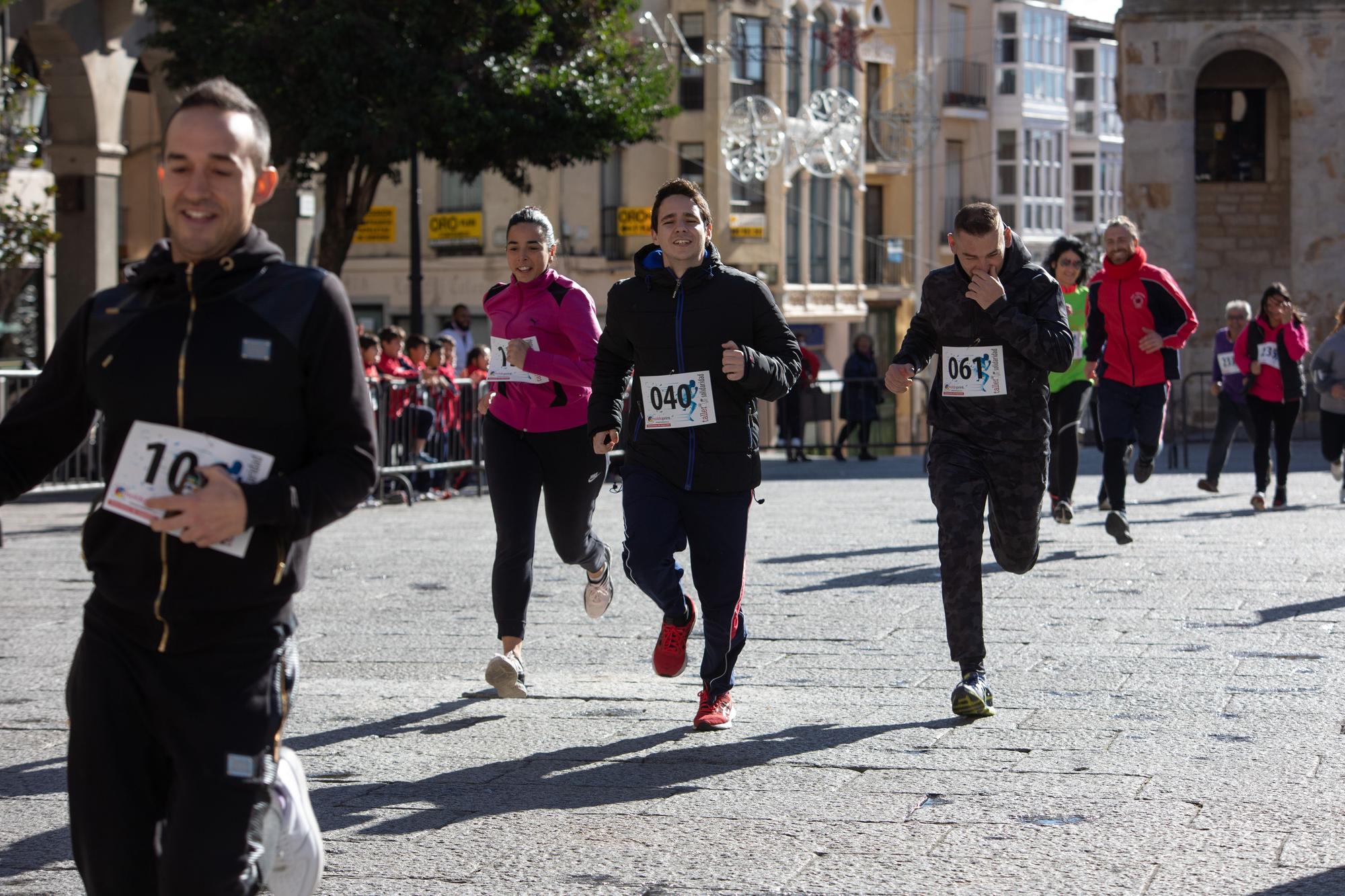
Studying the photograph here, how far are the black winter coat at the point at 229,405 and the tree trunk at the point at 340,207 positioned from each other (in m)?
20.4

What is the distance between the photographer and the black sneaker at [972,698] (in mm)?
7117

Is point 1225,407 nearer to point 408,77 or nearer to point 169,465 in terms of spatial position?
point 408,77

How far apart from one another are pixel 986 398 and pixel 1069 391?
6340 millimetres

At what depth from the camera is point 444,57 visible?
77.0ft

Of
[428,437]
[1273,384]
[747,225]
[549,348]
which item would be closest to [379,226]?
[747,225]

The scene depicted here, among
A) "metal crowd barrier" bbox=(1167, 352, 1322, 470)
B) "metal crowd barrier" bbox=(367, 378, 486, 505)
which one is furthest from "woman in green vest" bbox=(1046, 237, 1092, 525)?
"metal crowd barrier" bbox=(1167, 352, 1322, 470)

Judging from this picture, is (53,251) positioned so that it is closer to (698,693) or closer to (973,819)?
(698,693)

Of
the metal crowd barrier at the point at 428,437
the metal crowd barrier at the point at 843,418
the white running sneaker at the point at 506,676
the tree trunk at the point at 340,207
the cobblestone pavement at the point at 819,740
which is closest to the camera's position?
the cobblestone pavement at the point at 819,740

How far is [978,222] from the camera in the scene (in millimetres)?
7527

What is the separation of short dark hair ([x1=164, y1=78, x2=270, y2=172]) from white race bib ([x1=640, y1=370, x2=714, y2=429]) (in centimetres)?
322

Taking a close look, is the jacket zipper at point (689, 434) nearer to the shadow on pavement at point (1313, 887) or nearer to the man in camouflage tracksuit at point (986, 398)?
the man in camouflage tracksuit at point (986, 398)

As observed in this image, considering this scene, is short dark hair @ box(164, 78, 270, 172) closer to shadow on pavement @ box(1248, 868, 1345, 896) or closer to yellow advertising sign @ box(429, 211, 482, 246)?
shadow on pavement @ box(1248, 868, 1345, 896)

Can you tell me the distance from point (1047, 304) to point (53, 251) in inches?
746

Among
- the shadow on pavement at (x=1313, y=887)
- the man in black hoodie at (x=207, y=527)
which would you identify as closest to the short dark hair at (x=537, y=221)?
the shadow on pavement at (x=1313, y=887)
